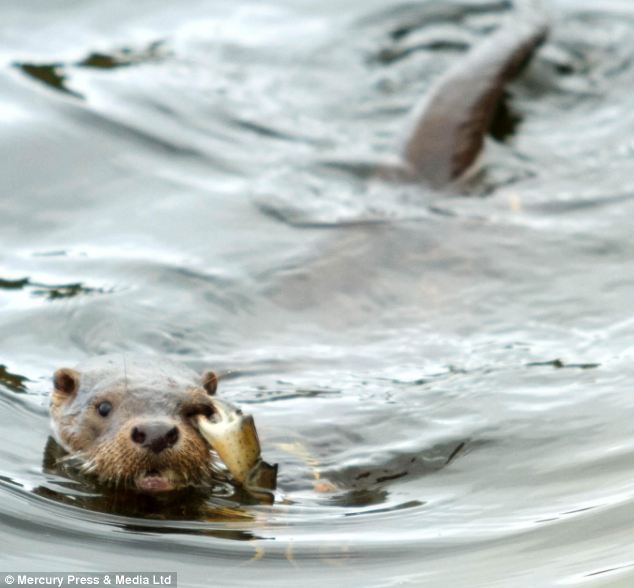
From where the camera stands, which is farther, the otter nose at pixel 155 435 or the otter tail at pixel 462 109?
the otter tail at pixel 462 109

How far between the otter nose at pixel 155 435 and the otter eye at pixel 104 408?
231mm

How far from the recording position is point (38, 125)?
20.8 ft

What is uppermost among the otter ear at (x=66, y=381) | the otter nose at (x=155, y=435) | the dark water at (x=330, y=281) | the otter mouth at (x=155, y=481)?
the otter nose at (x=155, y=435)

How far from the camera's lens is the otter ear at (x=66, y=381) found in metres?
3.62

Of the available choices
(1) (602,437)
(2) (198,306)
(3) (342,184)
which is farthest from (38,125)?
(1) (602,437)

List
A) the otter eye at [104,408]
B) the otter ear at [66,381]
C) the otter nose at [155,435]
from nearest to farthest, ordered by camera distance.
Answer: the otter nose at [155,435] < the otter eye at [104,408] < the otter ear at [66,381]

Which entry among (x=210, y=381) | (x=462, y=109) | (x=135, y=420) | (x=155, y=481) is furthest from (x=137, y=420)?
(x=462, y=109)

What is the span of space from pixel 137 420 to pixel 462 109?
3.21 metres

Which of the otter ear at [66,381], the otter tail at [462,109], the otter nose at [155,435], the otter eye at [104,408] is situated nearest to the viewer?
the otter nose at [155,435]

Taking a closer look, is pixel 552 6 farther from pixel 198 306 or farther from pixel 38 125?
→ pixel 198 306

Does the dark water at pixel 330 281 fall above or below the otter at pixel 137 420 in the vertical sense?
below

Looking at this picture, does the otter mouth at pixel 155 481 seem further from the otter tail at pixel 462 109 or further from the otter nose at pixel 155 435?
the otter tail at pixel 462 109

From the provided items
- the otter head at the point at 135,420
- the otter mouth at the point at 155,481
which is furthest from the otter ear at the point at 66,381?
the otter mouth at the point at 155,481

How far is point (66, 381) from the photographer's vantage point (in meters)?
3.63
